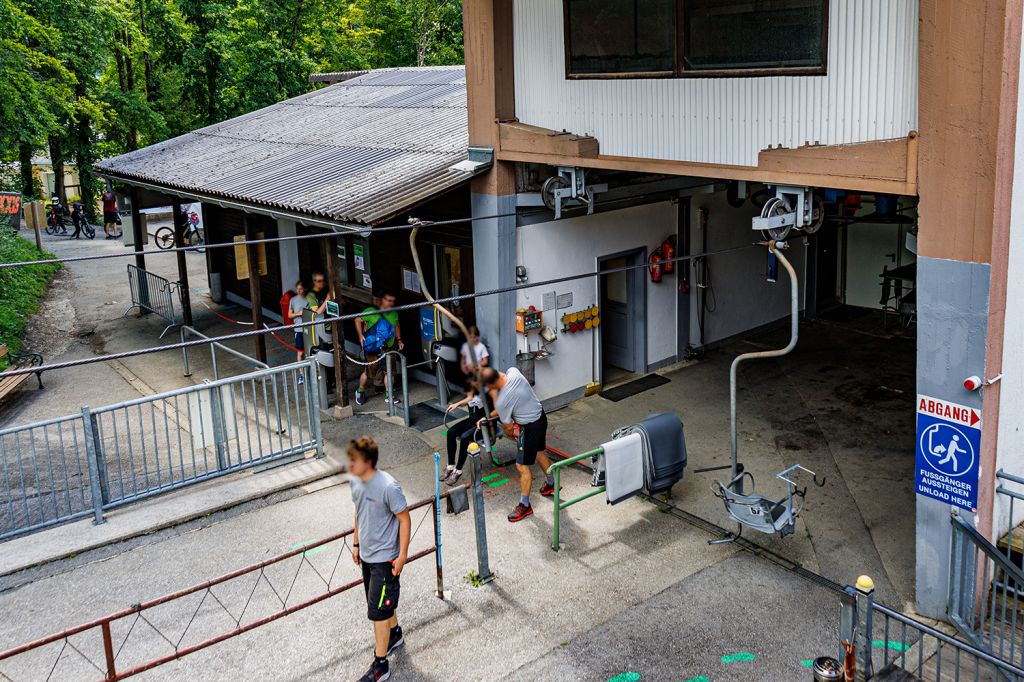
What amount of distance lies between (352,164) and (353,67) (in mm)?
21385

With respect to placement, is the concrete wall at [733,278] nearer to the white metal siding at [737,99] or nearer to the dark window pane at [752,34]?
the white metal siding at [737,99]

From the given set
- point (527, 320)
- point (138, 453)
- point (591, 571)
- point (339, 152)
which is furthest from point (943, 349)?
point (339, 152)

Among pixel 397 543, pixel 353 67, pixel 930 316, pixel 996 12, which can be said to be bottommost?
pixel 397 543

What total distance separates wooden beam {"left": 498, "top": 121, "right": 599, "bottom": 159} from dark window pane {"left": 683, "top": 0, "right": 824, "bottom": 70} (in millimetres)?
1629

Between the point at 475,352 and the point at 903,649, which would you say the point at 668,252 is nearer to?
the point at 475,352

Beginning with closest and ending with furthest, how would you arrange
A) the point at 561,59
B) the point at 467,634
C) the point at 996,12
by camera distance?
the point at 996,12 < the point at 467,634 < the point at 561,59

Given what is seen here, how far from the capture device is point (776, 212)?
348 inches

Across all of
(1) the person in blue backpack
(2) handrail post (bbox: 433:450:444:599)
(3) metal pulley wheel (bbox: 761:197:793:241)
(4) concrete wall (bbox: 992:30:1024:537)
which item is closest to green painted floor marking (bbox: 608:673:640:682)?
(2) handrail post (bbox: 433:450:444:599)

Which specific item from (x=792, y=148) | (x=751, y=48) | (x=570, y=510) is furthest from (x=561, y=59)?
(x=570, y=510)

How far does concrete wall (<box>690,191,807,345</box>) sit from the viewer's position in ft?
47.9

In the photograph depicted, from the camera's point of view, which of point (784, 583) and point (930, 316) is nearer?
point (930, 316)

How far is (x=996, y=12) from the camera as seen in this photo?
6480 millimetres

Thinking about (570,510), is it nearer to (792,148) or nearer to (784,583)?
(784,583)

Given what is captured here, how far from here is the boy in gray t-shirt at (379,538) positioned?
672 centimetres
